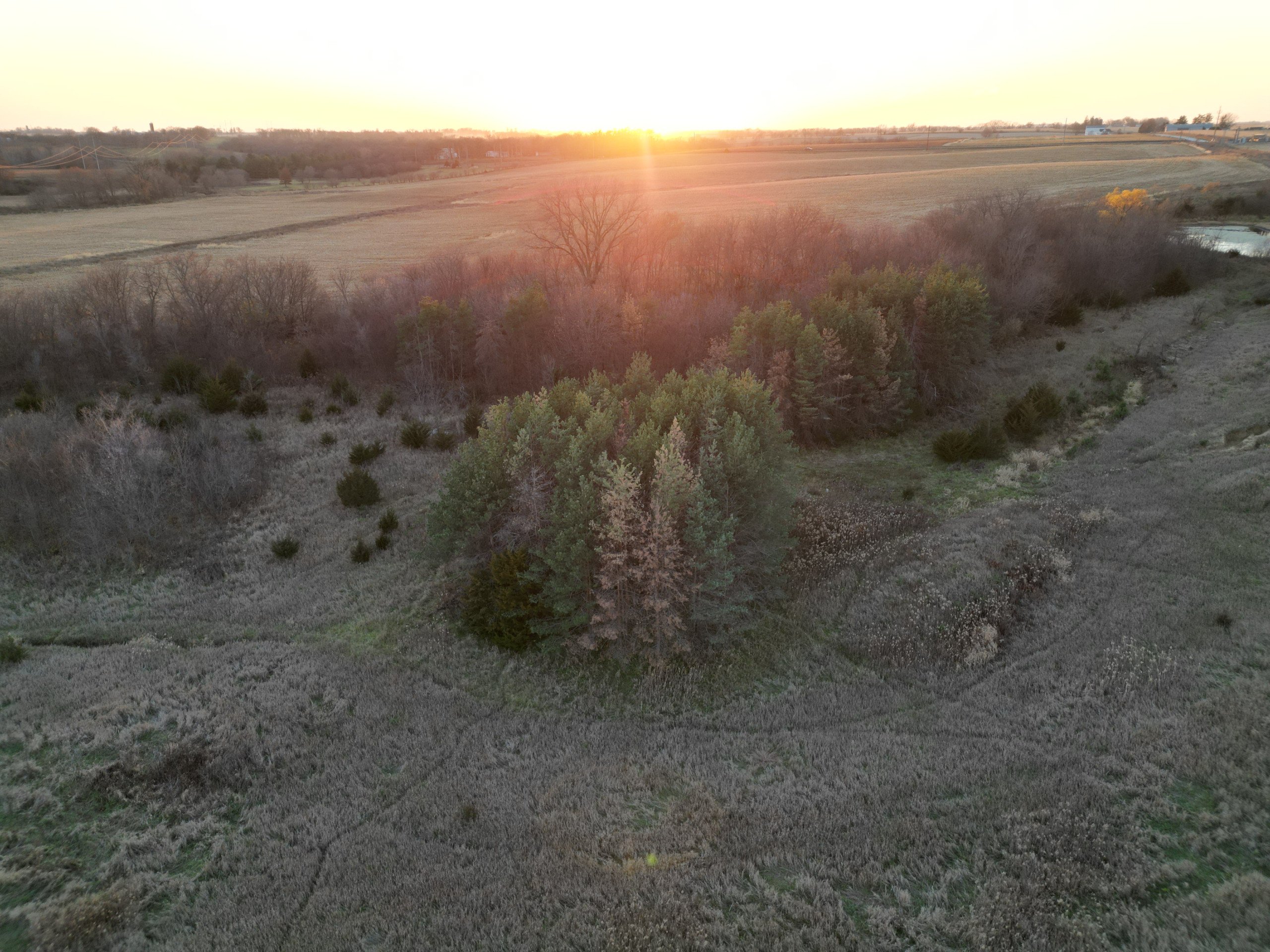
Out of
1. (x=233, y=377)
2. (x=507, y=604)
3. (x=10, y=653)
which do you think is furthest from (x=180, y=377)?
(x=507, y=604)

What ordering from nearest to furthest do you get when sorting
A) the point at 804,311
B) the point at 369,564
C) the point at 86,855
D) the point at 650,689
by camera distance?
1. the point at 86,855
2. the point at 650,689
3. the point at 369,564
4. the point at 804,311

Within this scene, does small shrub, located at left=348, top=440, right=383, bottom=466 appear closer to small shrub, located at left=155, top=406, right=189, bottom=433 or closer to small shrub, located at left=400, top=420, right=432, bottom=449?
small shrub, located at left=400, top=420, right=432, bottom=449

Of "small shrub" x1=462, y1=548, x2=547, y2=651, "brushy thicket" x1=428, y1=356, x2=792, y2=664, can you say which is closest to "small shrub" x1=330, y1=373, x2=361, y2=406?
"brushy thicket" x1=428, y1=356, x2=792, y2=664

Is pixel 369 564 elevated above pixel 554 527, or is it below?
below

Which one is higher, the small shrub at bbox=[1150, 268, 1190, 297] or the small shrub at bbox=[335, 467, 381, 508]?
the small shrub at bbox=[1150, 268, 1190, 297]

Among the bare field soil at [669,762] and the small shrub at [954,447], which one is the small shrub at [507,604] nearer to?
the bare field soil at [669,762]

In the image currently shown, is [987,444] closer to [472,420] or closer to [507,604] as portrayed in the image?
[507,604]

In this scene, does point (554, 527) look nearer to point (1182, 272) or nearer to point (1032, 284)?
point (1032, 284)

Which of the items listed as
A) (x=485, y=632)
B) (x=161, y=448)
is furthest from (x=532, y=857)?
(x=161, y=448)
